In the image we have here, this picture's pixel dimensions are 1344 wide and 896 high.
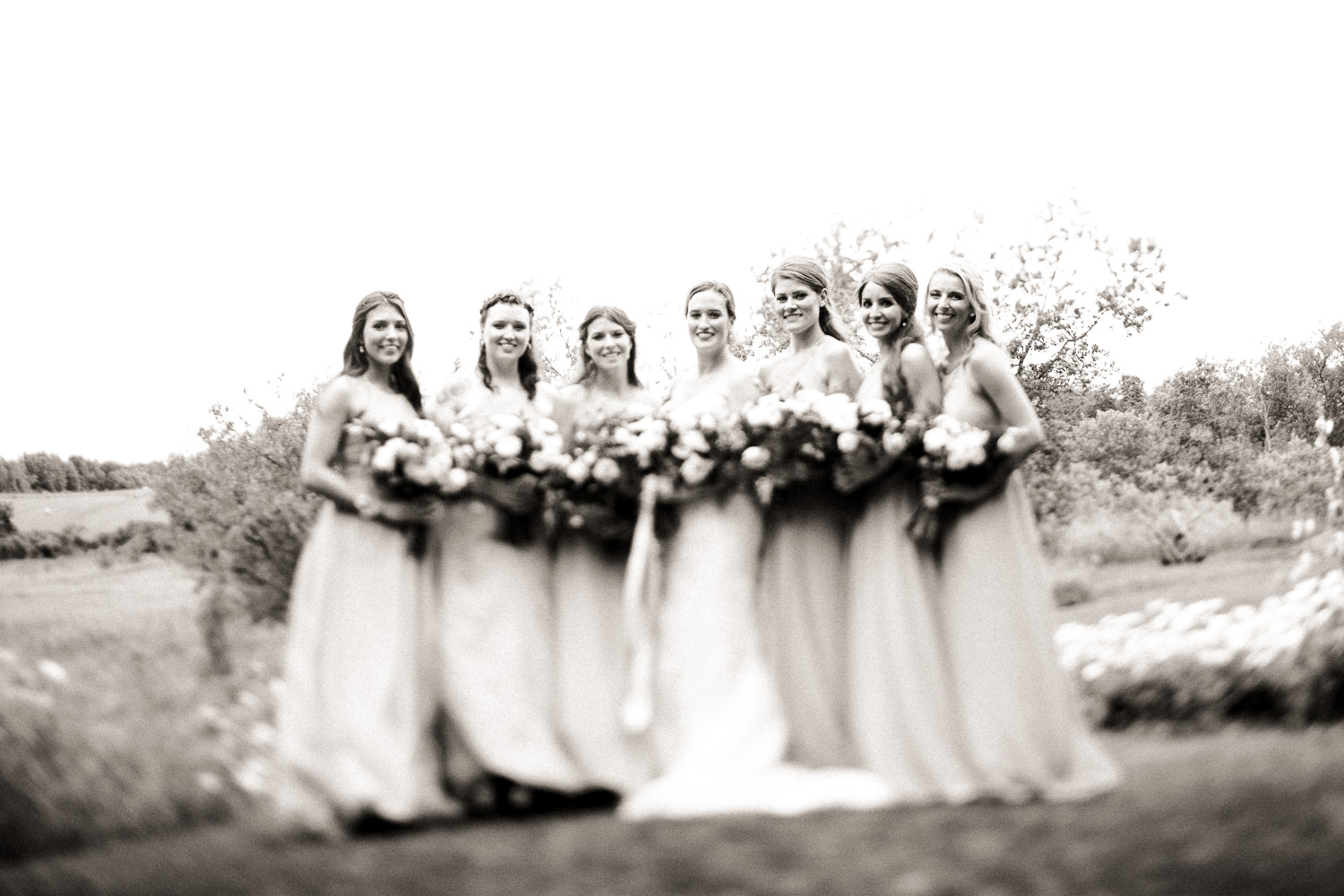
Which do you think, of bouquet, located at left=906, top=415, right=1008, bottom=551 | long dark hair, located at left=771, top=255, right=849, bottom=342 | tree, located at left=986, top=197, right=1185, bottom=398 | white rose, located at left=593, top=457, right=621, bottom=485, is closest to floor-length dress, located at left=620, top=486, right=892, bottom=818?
white rose, located at left=593, top=457, right=621, bottom=485

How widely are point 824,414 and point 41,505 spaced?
29.7 ft

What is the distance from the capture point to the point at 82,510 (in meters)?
12.9

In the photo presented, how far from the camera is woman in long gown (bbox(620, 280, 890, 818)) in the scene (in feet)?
21.3

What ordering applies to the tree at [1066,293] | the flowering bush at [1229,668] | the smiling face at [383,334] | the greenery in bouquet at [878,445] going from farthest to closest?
the tree at [1066,293]
the flowering bush at [1229,668]
the smiling face at [383,334]
the greenery in bouquet at [878,445]

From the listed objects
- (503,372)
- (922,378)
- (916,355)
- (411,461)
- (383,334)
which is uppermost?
(383,334)

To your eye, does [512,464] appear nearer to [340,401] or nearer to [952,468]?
[340,401]

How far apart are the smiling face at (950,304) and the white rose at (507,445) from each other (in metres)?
2.48

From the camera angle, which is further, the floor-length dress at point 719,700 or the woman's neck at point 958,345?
the woman's neck at point 958,345

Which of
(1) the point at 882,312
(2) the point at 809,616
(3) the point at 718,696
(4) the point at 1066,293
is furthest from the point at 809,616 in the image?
(4) the point at 1066,293

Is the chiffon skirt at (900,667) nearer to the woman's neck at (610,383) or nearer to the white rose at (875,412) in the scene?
the white rose at (875,412)

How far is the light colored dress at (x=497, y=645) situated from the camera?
6.70 meters

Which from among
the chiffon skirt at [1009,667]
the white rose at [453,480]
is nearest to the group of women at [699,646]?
the chiffon skirt at [1009,667]

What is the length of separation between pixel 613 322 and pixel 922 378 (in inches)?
74.7

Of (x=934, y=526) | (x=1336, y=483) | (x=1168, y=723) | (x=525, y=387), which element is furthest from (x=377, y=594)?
(x=1336, y=483)
